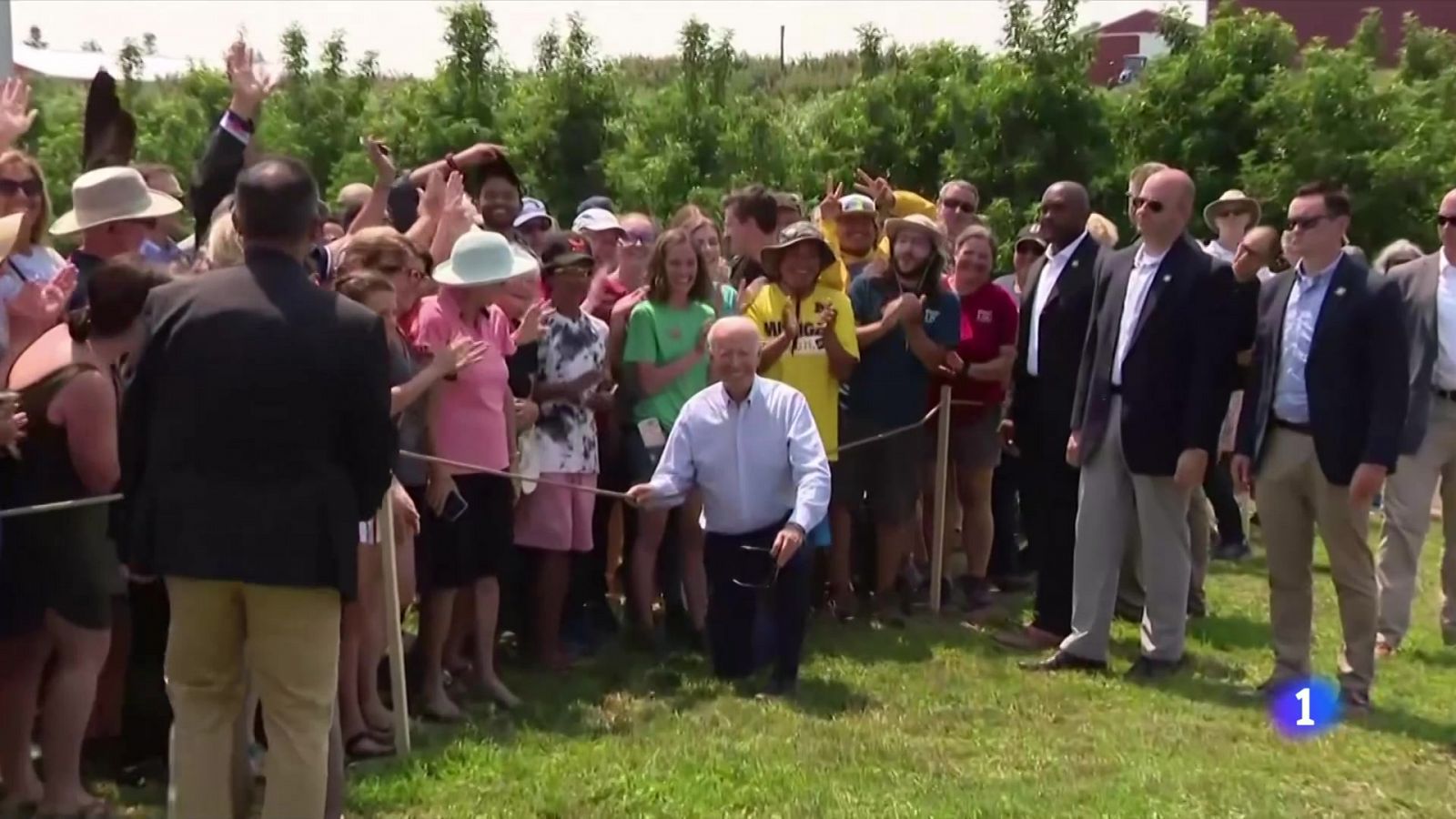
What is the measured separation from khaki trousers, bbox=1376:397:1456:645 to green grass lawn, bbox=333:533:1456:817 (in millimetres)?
465

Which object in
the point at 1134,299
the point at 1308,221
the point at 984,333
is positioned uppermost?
the point at 1308,221

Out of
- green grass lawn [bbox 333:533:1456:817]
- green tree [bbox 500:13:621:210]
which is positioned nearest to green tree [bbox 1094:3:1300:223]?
green tree [bbox 500:13:621:210]

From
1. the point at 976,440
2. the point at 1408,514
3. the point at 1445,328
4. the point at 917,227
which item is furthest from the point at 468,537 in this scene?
the point at 1445,328

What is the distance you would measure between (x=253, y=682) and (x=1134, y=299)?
181 inches

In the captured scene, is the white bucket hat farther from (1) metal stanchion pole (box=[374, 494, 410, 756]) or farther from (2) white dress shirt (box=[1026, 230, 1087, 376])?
(2) white dress shirt (box=[1026, 230, 1087, 376])

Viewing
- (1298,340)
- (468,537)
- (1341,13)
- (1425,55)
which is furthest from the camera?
(1341,13)

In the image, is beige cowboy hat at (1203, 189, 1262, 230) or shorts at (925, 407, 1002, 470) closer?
shorts at (925, 407, 1002, 470)

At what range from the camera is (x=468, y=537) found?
23.3 ft

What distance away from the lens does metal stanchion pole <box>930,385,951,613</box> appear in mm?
9250

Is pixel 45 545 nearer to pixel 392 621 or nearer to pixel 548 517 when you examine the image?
pixel 392 621

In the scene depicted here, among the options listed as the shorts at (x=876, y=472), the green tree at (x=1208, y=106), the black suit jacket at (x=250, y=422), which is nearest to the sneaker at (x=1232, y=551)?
the shorts at (x=876, y=472)

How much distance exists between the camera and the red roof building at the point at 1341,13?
49406mm

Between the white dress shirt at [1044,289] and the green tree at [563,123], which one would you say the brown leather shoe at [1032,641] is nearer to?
the white dress shirt at [1044,289]

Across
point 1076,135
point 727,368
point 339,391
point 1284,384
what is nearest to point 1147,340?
point 1284,384
